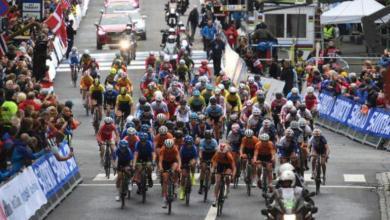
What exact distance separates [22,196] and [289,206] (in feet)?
20.7

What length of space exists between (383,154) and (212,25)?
19231 millimetres

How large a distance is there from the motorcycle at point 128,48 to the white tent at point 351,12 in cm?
758

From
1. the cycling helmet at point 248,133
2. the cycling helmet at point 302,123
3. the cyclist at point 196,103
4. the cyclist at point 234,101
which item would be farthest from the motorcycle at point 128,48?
the cycling helmet at point 248,133

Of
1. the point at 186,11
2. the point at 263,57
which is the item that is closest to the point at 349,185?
the point at 263,57

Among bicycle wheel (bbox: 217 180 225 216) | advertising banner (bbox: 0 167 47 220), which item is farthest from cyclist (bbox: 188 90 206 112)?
advertising banner (bbox: 0 167 47 220)

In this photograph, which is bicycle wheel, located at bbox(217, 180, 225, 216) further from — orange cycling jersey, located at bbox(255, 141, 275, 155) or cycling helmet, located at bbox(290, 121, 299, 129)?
cycling helmet, located at bbox(290, 121, 299, 129)

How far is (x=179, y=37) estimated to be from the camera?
187ft

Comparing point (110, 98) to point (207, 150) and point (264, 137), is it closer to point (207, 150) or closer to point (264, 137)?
point (207, 150)

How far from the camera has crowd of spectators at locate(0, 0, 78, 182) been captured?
84.5 feet

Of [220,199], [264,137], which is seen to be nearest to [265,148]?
[264,137]

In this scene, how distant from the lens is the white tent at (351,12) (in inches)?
2031

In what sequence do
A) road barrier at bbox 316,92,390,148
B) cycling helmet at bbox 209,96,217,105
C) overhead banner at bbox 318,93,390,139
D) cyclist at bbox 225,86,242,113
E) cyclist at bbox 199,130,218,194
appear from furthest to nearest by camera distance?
road barrier at bbox 316,92,390,148, overhead banner at bbox 318,93,390,139, cyclist at bbox 225,86,242,113, cycling helmet at bbox 209,96,217,105, cyclist at bbox 199,130,218,194

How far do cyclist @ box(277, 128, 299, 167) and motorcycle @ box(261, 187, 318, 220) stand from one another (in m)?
10.1

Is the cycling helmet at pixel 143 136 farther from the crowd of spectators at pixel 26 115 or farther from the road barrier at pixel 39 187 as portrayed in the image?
the road barrier at pixel 39 187
